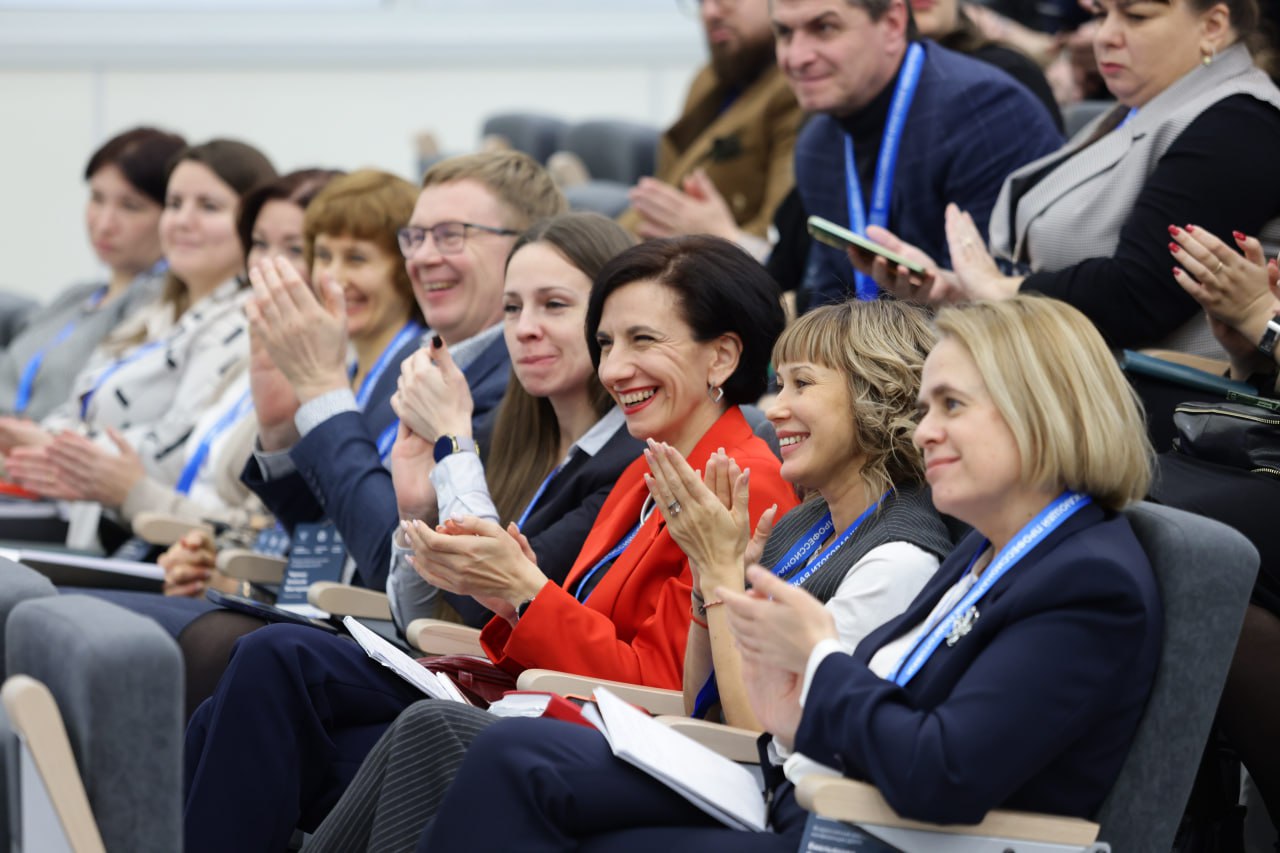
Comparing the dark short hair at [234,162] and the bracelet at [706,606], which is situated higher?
the dark short hair at [234,162]

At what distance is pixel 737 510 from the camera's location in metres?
2.24

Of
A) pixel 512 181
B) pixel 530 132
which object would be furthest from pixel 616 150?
pixel 512 181

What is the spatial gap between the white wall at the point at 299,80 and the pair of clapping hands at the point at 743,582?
682 centimetres

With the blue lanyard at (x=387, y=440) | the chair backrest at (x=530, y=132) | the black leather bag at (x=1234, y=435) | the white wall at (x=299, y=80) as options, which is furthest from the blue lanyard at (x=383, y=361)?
the white wall at (x=299, y=80)

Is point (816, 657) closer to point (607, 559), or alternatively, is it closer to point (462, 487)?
point (607, 559)

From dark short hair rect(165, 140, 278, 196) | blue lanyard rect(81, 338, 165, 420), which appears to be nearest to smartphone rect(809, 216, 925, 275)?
dark short hair rect(165, 140, 278, 196)

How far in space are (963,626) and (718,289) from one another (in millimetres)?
889

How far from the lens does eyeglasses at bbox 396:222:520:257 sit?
3.37 metres

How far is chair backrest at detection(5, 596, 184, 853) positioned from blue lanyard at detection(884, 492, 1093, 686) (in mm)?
831

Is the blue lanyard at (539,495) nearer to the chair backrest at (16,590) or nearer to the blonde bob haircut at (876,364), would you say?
the blonde bob haircut at (876,364)

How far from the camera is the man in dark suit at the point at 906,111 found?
11.2ft

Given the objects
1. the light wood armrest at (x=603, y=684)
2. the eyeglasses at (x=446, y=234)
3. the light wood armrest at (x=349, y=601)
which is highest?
the eyeglasses at (x=446, y=234)

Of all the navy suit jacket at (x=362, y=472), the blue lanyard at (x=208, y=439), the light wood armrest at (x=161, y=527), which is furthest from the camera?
the blue lanyard at (x=208, y=439)

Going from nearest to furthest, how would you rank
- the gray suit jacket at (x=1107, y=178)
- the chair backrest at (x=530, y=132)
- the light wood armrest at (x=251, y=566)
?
the gray suit jacket at (x=1107, y=178)
the light wood armrest at (x=251, y=566)
the chair backrest at (x=530, y=132)
